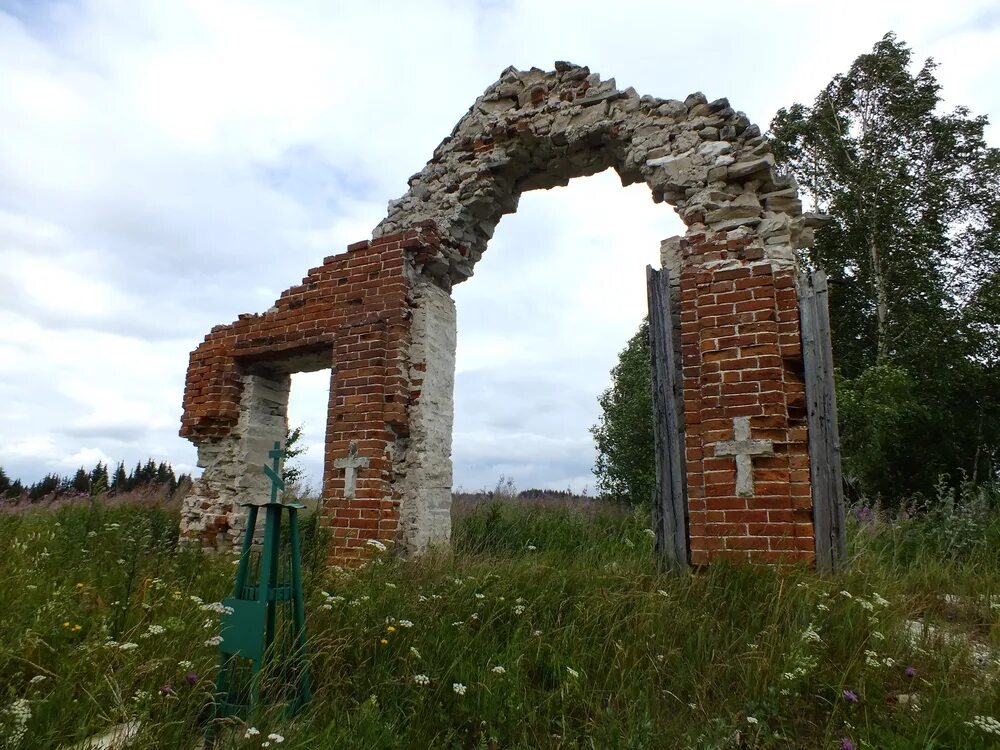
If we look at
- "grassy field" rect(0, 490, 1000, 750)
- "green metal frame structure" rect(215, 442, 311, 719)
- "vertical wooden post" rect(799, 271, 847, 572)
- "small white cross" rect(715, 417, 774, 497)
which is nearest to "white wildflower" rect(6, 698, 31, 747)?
"grassy field" rect(0, 490, 1000, 750)

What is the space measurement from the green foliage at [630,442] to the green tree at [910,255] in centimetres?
391

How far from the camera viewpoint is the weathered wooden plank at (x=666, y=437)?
4574 millimetres

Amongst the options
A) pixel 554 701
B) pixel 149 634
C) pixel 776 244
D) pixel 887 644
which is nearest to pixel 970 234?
pixel 776 244

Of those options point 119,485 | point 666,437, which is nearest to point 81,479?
point 119,485

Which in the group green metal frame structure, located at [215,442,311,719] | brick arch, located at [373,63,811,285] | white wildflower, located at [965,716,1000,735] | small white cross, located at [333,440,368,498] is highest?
brick arch, located at [373,63,811,285]

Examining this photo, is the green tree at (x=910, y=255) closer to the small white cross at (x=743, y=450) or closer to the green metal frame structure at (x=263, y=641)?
the small white cross at (x=743, y=450)

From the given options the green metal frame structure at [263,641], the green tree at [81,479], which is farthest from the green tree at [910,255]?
the green tree at [81,479]

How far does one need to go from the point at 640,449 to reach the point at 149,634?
40.2ft

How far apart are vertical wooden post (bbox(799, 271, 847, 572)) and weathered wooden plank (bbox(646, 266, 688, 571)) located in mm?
882

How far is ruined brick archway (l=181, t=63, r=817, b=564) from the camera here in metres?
4.44

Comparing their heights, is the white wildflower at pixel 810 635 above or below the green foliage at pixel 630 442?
below

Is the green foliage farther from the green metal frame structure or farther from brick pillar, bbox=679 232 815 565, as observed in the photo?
the green metal frame structure

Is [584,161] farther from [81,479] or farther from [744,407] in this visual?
[81,479]

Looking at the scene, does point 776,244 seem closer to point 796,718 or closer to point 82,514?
point 796,718
